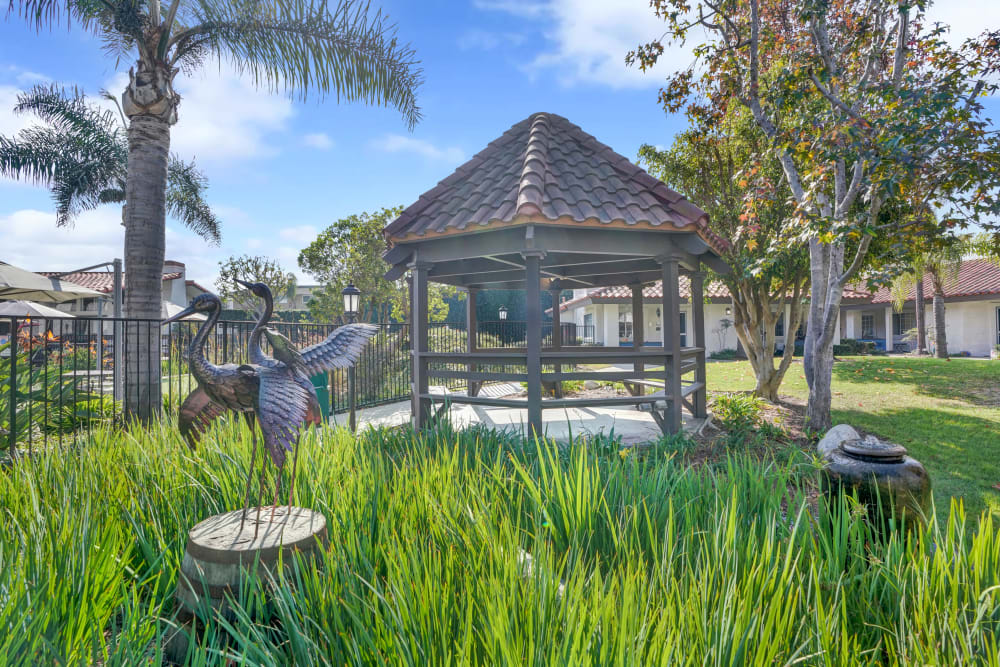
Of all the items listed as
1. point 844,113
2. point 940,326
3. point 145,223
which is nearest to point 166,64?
point 145,223

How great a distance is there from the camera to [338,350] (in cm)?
311

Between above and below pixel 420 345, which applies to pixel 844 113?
above

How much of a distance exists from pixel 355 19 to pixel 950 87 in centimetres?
911

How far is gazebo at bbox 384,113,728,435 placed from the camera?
6.48 meters

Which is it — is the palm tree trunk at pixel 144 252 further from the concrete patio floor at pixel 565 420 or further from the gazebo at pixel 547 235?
the gazebo at pixel 547 235

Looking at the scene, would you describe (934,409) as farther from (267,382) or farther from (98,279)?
(98,279)

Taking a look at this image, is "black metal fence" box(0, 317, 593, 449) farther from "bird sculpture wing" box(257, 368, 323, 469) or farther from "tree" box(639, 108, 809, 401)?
"tree" box(639, 108, 809, 401)

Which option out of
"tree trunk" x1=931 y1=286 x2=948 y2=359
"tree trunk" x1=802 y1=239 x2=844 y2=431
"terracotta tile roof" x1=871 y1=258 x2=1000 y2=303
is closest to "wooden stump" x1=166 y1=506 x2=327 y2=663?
"tree trunk" x1=802 y1=239 x2=844 y2=431

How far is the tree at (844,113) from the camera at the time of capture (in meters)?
6.37

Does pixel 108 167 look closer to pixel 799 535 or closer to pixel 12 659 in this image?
pixel 12 659

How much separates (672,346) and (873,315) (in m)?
34.9

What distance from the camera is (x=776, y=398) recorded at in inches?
456

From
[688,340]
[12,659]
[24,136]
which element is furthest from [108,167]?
[688,340]

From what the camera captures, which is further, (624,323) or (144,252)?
(624,323)
